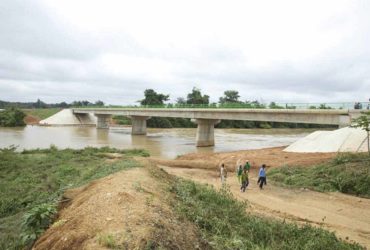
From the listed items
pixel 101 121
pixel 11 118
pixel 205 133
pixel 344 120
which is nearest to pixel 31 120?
pixel 11 118

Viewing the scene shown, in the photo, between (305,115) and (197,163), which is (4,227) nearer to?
(197,163)

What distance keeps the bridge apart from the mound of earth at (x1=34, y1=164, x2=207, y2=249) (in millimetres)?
28585

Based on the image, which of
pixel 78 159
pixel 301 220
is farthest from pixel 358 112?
pixel 78 159

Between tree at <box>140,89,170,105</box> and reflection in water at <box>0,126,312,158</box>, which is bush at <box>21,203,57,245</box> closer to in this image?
reflection in water at <box>0,126,312,158</box>

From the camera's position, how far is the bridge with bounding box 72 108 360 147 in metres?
34.8

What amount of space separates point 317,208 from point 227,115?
33.1 meters

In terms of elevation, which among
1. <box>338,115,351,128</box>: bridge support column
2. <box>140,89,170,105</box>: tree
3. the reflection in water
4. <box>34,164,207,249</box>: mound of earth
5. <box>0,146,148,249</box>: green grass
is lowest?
the reflection in water

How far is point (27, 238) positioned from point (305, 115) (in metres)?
34.0

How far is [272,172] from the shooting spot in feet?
79.4

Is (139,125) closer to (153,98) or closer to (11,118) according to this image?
(153,98)

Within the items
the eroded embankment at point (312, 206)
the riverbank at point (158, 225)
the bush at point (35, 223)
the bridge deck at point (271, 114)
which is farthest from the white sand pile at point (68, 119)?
the bush at point (35, 223)

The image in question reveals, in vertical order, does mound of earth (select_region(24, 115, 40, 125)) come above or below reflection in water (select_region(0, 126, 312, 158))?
above

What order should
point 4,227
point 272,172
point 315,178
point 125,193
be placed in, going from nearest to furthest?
point 125,193 < point 4,227 < point 315,178 < point 272,172

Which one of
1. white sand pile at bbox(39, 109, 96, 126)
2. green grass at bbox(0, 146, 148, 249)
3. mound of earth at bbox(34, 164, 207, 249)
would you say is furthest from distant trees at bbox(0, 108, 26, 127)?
mound of earth at bbox(34, 164, 207, 249)
